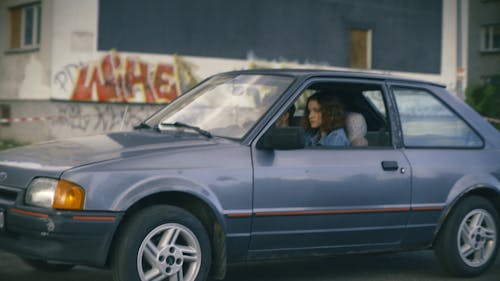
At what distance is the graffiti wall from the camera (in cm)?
2288

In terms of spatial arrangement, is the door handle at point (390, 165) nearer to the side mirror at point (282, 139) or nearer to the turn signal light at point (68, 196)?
the side mirror at point (282, 139)

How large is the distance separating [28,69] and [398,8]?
42.6ft

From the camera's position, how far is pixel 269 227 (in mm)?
5688

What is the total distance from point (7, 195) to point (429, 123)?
3342 mm

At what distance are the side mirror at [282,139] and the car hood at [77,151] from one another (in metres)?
0.35

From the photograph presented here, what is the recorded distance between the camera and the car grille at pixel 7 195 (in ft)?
17.0

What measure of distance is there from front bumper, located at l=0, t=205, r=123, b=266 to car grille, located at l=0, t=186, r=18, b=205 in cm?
14

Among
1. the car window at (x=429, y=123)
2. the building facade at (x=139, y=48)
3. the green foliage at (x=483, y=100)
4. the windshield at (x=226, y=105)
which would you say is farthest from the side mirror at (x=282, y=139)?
the green foliage at (x=483, y=100)


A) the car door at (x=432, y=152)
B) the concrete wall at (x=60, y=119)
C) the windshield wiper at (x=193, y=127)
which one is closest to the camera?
the windshield wiper at (x=193, y=127)

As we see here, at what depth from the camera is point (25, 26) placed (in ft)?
79.5

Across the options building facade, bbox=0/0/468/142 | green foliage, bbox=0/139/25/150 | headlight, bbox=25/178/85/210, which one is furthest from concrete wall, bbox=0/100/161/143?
headlight, bbox=25/178/85/210

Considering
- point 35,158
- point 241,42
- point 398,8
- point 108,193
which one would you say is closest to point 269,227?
point 108,193

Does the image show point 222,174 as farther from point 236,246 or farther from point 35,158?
point 35,158

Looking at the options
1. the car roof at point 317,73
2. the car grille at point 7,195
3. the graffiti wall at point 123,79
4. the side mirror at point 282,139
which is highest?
the graffiti wall at point 123,79
